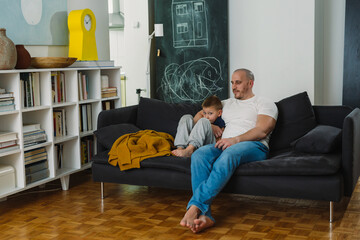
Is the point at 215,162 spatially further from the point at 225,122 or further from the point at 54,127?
the point at 54,127

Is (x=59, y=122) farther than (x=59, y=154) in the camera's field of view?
No

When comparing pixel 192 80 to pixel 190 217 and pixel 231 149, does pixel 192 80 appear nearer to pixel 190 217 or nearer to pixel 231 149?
pixel 231 149

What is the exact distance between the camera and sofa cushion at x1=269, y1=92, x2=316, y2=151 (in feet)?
12.7

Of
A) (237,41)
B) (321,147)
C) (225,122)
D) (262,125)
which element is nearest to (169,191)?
(225,122)

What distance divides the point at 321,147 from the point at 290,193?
1.40ft

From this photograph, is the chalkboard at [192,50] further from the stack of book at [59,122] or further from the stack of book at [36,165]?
the stack of book at [36,165]

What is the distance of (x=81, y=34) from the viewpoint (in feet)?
15.3

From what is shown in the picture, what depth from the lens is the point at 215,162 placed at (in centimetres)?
338

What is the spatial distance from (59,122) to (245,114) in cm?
166

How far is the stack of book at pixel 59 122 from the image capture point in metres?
4.25

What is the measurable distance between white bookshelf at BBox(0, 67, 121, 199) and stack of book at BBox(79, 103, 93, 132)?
4cm

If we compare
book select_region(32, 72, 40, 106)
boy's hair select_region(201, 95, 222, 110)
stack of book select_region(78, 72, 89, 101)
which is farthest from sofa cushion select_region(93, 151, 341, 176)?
stack of book select_region(78, 72, 89, 101)

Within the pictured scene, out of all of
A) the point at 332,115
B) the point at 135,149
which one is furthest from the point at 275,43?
the point at 135,149

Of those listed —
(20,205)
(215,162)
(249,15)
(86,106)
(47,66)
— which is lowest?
(20,205)
